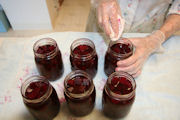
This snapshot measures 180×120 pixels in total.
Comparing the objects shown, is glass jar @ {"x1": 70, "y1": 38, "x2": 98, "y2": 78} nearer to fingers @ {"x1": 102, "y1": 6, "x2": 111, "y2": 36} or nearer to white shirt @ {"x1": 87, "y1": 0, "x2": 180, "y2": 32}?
fingers @ {"x1": 102, "y1": 6, "x2": 111, "y2": 36}

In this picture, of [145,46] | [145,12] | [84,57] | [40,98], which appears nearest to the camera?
[40,98]

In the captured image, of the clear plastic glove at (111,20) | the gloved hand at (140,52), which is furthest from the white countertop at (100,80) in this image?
the clear plastic glove at (111,20)

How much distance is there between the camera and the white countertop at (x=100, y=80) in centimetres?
60

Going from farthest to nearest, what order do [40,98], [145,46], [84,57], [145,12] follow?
[145,12] < [145,46] < [84,57] < [40,98]

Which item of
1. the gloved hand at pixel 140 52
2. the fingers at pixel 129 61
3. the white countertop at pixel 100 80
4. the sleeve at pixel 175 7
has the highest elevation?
the sleeve at pixel 175 7

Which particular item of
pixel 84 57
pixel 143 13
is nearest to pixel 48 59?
pixel 84 57

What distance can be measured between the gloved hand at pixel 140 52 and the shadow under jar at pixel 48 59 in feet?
0.76

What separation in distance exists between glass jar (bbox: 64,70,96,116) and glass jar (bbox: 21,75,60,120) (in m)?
0.05

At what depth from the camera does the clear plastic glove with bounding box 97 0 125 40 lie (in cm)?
67

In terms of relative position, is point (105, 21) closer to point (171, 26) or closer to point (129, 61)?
point (129, 61)

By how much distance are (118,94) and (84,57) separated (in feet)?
0.63

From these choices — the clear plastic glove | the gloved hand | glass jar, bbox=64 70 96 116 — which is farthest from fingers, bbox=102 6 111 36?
glass jar, bbox=64 70 96 116

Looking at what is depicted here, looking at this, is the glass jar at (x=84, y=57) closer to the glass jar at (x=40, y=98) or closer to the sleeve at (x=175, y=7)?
the glass jar at (x=40, y=98)

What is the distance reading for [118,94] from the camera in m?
0.49
